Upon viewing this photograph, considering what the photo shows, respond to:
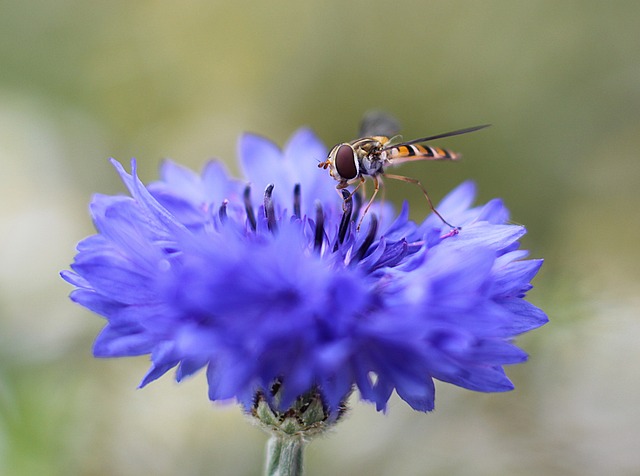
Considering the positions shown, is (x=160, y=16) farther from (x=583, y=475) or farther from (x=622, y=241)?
(x=583, y=475)

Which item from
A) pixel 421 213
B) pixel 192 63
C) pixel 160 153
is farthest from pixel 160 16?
pixel 421 213

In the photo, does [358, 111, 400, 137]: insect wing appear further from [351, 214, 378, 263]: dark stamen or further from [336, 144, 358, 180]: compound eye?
[351, 214, 378, 263]: dark stamen

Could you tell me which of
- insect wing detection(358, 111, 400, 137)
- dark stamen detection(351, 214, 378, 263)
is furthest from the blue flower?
insect wing detection(358, 111, 400, 137)

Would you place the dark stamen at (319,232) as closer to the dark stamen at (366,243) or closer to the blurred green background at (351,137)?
the dark stamen at (366,243)

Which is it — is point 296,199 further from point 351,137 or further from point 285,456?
Answer: point 351,137

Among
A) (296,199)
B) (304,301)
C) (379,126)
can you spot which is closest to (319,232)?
(296,199)

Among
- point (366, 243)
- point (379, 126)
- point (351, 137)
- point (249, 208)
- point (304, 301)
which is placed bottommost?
point (304, 301)
